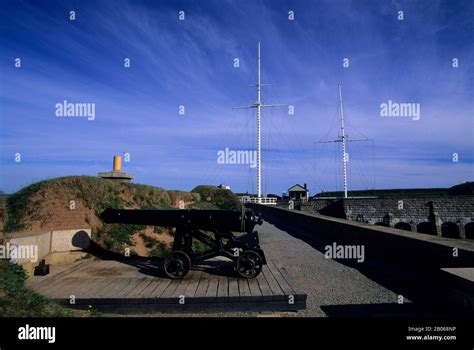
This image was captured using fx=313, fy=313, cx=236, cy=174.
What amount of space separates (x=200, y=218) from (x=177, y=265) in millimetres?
929

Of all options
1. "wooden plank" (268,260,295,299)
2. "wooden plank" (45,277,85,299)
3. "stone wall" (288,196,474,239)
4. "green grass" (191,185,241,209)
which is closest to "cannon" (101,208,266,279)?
"wooden plank" (268,260,295,299)

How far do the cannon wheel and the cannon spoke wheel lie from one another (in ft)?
3.00

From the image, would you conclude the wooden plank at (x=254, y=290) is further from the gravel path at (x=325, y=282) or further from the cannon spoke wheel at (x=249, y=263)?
the gravel path at (x=325, y=282)

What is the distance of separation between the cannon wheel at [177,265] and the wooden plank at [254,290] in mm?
1168

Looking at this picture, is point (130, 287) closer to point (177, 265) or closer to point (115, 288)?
point (115, 288)

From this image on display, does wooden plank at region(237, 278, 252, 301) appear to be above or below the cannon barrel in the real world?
below

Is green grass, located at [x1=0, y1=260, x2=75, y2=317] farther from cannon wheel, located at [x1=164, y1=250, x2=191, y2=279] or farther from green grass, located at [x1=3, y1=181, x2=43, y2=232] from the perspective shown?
green grass, located at [x1=3, y1=181, x2=43, y2=232]

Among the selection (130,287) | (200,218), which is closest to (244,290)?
(200,218)

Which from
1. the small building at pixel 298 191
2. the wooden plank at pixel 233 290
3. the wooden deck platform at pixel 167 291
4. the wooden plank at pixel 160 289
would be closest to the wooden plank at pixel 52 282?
the wooden deck platform at pixel 167 291

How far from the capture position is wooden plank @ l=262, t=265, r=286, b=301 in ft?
15.1

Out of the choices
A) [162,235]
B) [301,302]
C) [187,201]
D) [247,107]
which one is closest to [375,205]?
[247,107]

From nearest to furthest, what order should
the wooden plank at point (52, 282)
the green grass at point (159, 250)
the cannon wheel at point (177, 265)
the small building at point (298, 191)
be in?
the wooden plank at point (52, 282)
the cannon wheel at point (177, 265)
the green grass at point (159, 250)
the small building at point (298, 191)

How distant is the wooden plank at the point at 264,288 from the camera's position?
15.1 feet

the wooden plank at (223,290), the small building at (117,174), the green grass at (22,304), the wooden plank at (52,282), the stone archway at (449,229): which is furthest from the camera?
the stone archway at (449,229)
